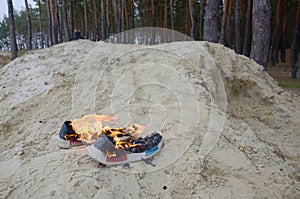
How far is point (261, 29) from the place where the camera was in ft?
26.6

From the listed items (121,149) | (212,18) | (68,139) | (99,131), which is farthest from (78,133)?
(212,18)

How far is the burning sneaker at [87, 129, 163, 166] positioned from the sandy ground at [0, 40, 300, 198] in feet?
0.30

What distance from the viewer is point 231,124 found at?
12.8 feet

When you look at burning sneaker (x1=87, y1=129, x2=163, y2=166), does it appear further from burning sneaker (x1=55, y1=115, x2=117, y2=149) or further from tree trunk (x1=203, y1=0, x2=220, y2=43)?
tree trunk (x1=203, y1=0, x2=220, y2=43)

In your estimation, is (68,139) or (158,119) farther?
(158,119)

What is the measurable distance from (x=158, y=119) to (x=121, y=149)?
902 millimetres

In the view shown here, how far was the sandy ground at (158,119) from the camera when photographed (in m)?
2.80

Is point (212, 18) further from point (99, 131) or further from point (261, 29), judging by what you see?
point (99, 131)

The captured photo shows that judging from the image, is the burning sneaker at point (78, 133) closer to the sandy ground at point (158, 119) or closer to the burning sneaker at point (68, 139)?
the burning sneaker at point (68, 139)

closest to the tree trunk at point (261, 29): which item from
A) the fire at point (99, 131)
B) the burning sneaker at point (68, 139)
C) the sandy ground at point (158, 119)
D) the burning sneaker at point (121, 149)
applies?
the sandy ground at point (158, 119)

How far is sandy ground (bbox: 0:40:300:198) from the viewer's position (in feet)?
9.20

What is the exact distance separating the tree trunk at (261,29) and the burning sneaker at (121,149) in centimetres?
643

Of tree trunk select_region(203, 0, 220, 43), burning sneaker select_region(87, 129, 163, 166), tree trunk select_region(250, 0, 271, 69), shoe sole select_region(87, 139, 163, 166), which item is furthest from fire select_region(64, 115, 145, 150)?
tree trunk select_region(203, 0, 220, 43)

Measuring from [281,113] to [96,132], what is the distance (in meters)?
4.04
